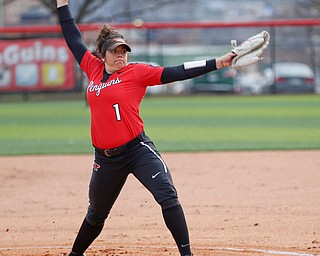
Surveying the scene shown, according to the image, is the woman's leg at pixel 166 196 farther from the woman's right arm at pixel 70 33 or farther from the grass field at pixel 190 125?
the grass field at pixel 190 125

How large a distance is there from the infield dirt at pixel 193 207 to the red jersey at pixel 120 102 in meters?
1.28

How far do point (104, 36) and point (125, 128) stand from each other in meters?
0.67

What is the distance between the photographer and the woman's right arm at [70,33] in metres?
5.71

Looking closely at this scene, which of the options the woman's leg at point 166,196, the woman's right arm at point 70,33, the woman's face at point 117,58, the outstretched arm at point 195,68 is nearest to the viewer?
the outstretched arm at point 195,68

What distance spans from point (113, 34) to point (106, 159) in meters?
0.86

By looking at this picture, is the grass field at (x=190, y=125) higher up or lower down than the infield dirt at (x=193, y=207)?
lower down

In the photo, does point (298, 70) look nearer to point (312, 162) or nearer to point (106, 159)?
point (312, 162)

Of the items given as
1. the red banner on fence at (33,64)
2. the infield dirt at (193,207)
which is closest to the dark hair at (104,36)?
the infield dirt at (193,207)

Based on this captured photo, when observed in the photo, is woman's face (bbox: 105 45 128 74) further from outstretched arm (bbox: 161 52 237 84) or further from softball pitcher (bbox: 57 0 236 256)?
outstretched arm (bbox: 161 52 237 84)

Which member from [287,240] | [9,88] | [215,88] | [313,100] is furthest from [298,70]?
[287,240]

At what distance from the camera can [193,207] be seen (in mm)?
8203

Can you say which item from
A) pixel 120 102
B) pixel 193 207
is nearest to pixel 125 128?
pixel 120 102

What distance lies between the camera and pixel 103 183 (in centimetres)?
539

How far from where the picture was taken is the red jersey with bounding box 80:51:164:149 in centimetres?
524
